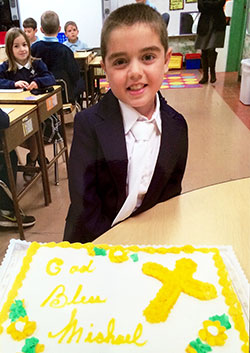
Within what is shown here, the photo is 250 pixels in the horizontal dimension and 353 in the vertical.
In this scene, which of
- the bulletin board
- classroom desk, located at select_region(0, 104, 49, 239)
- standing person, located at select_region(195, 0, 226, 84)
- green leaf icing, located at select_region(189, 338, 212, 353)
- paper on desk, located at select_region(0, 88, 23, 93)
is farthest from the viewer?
paper on desk, located at select_region(0, 88, 23, 93)

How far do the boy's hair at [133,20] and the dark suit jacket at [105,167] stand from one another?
13cm

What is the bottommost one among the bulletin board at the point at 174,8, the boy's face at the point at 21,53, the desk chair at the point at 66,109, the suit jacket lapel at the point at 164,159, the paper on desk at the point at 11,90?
the desk chair at the point at 66,109

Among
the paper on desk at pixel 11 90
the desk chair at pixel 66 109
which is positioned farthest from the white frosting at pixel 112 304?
the desk chair at pixel 66 109

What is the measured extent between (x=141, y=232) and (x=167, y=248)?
0.27ft

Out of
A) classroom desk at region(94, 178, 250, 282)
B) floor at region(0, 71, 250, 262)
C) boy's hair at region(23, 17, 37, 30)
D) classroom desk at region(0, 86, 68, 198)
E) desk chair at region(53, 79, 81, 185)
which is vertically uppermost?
boy's hair at region(23, 17, 37, 30)

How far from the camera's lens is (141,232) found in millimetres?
628

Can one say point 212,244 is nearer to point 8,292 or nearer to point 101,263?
point 101,263

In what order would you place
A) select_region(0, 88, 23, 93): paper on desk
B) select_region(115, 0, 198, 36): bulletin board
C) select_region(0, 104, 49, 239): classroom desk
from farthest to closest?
1. select_region(0, 88, 23, 93): paper on desk
2. select_region(0, 104, 49, 239): classroom desk
3. select_region(115, 0, 198, 36): bulletin board

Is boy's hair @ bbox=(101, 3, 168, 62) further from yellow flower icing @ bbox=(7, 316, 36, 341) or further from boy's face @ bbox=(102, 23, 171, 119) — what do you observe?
yellow flower icing @ bbox=(7, 316, 36, 341)

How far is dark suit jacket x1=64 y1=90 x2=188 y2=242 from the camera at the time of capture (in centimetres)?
69

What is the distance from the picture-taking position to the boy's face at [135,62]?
576 millimetres

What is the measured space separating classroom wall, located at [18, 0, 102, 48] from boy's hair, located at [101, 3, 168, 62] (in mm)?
Result: 105

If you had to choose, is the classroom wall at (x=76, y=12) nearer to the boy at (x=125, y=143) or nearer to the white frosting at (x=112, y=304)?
the boy at (x=125, y=143)

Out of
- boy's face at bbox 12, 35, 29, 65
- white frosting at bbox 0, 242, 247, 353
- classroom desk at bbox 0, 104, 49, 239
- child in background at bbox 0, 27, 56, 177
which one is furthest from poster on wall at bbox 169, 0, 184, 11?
child in background at bbox 0, 27, 56, 177
